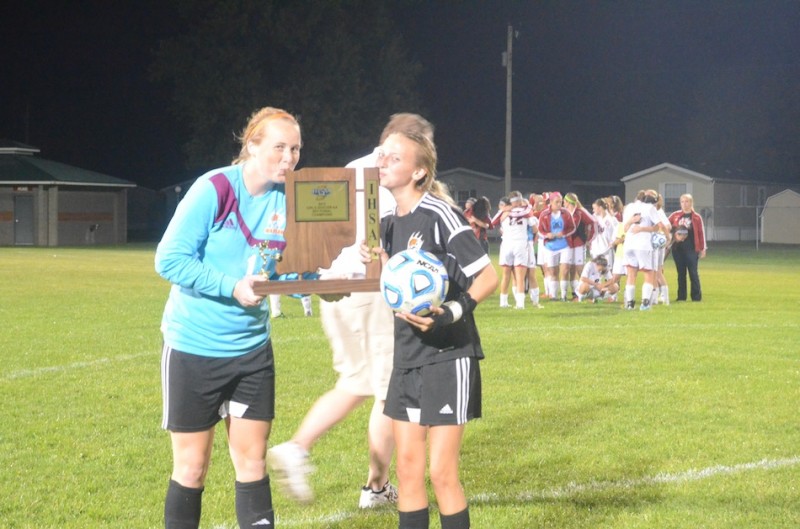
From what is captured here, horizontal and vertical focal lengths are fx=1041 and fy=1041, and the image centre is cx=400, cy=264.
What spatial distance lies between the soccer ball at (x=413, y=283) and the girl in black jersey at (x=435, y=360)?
12 centimetres

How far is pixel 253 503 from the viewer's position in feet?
14.3

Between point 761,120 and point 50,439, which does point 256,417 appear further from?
point 761,120

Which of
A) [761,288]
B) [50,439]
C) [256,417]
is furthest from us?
[761,288]

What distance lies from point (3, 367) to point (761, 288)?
17238 millimetres

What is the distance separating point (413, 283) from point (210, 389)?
98 cm

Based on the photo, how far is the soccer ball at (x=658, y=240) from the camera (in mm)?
17578

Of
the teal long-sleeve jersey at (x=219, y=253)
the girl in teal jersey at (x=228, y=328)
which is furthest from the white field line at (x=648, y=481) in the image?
the teal long-sleeve jersey at (x=219, y=253)

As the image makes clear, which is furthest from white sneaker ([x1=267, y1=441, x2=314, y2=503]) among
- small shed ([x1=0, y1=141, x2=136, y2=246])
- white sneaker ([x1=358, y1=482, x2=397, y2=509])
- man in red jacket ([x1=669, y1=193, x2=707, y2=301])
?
small shed ([x1=0, y1=141, x2=136, y2=246])

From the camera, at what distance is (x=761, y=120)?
79000 millimetres

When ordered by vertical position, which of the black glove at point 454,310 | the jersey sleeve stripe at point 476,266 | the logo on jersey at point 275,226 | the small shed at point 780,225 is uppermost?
the small shed at point 780,225

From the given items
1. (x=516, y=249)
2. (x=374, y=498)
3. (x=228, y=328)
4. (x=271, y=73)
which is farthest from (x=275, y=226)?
(x=271, y=73)

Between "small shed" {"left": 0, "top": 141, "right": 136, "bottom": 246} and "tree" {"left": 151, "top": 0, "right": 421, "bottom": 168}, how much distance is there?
20.3 feet

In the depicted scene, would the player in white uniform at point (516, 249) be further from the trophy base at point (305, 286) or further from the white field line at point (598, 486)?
the trophy base at point (305, 286)

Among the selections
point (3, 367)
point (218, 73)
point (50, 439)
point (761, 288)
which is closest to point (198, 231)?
point (50, 439)
